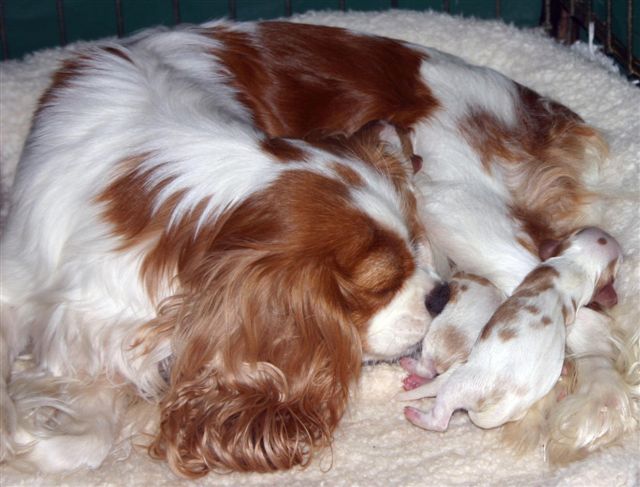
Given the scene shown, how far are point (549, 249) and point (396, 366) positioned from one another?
1.82 feet

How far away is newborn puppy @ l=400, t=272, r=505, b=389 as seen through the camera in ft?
9.12

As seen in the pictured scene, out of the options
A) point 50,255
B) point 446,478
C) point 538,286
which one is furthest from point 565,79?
point 50,255

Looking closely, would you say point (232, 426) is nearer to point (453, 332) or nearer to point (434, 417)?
point (434, 417)

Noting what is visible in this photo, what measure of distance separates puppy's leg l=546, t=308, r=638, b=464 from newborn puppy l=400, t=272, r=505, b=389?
29 cm

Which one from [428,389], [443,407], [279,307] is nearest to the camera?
[279,307]

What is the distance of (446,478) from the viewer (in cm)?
264

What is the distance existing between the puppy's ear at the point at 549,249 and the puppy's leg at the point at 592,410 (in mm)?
278

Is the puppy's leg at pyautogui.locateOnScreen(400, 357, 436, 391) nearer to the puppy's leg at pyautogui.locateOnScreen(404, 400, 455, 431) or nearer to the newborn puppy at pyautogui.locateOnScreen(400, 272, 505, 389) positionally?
the newborn puppy at pyautogui.locateOnScreen(400, 272, 505, 389)

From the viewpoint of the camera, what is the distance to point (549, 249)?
307cm

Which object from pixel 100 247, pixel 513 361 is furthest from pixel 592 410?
pixel 100 247

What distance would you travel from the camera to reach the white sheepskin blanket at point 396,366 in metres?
2.63

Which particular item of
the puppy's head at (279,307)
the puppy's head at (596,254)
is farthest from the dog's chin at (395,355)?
the puppy's head at (596,254)

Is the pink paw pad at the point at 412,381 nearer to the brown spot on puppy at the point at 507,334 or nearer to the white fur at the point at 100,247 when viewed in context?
the white fur at the point at 100,247

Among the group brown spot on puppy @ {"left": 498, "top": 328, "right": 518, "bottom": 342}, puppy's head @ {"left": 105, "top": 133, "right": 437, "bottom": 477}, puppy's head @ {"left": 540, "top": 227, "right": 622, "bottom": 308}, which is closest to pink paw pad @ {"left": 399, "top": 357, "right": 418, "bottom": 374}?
puppy's head @ {"left": 105, "top": 133, "right": 437, "bottom": 477}
